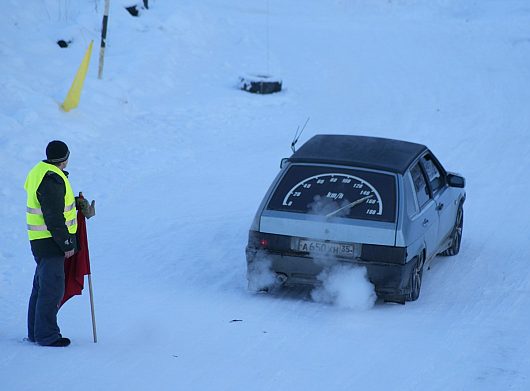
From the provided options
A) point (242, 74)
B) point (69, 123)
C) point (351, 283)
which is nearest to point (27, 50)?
point (69, 123)

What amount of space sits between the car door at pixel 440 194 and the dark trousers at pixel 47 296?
423 centimetres

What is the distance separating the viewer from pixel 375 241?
350 inches

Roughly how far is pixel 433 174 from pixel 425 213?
3.15ft

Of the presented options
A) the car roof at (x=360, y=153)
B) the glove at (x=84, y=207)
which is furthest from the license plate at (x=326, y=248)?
the glove at (x=84, y=207)

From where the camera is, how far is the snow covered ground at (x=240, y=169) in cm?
780

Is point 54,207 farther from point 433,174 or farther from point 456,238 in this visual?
point 456,238

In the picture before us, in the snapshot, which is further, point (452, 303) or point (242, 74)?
point (242, 74)

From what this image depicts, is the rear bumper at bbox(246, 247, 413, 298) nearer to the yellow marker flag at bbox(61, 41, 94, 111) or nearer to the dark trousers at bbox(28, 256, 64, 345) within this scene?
the dark trousers at bbox(28, 256, 64, 345)

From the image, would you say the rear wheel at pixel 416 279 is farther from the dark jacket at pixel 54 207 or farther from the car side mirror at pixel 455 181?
the dark jacket at pixel 54 207

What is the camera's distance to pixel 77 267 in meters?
8.01

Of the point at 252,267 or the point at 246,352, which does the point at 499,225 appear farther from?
the point at 246,352

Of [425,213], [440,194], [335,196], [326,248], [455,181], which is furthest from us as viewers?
[455,181]

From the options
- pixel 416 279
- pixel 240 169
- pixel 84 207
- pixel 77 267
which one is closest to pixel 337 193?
pixel 416 279

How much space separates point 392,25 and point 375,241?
17.5 metres
